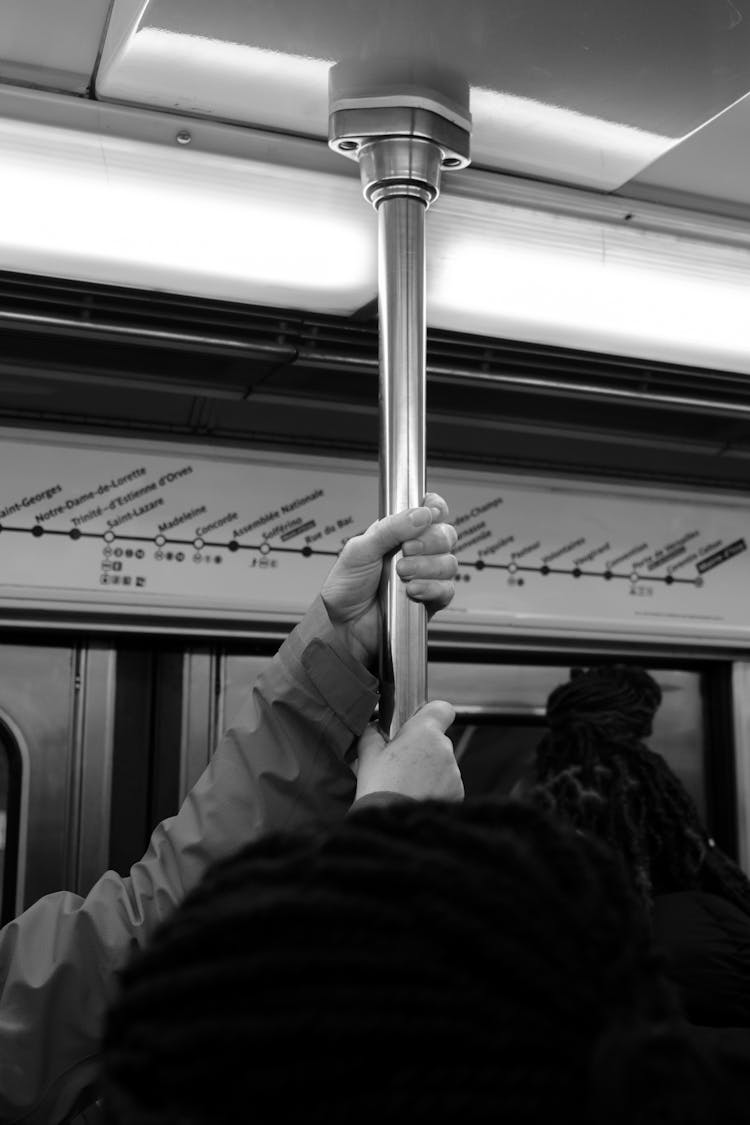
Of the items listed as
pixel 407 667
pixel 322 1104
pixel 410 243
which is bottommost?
pixel 322 1104

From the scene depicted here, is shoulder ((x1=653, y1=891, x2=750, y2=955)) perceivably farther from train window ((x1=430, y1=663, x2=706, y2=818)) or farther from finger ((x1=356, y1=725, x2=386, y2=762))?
finger ((x1=356, y1=725, x2=386, y2=762))

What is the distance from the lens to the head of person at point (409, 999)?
18.5 inches

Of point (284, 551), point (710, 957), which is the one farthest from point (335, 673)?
point (284, 551)

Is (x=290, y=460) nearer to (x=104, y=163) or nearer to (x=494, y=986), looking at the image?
(x=104, y=163)

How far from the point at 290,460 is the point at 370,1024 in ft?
8.82

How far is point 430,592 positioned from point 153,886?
1.83 feet

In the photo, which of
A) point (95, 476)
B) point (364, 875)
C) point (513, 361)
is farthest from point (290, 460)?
point (364, 875)

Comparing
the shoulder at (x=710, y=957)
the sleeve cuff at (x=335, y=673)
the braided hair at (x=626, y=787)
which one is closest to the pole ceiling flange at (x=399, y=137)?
the sleeve cuff at (x=335, y=673)

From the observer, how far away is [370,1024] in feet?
1.57

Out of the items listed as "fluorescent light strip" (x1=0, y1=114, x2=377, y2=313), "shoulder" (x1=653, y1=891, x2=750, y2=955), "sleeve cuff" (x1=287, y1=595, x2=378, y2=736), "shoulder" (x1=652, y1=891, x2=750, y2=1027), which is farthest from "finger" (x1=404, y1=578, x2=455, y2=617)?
"shoulder" (x1=653, y1=891, x2=750, y2=955)

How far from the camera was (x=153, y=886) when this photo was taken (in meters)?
1.60

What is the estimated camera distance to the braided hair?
9.44ft

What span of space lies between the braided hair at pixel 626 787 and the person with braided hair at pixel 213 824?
1.44m

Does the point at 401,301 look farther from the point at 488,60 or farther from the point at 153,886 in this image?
the point at 153,886
